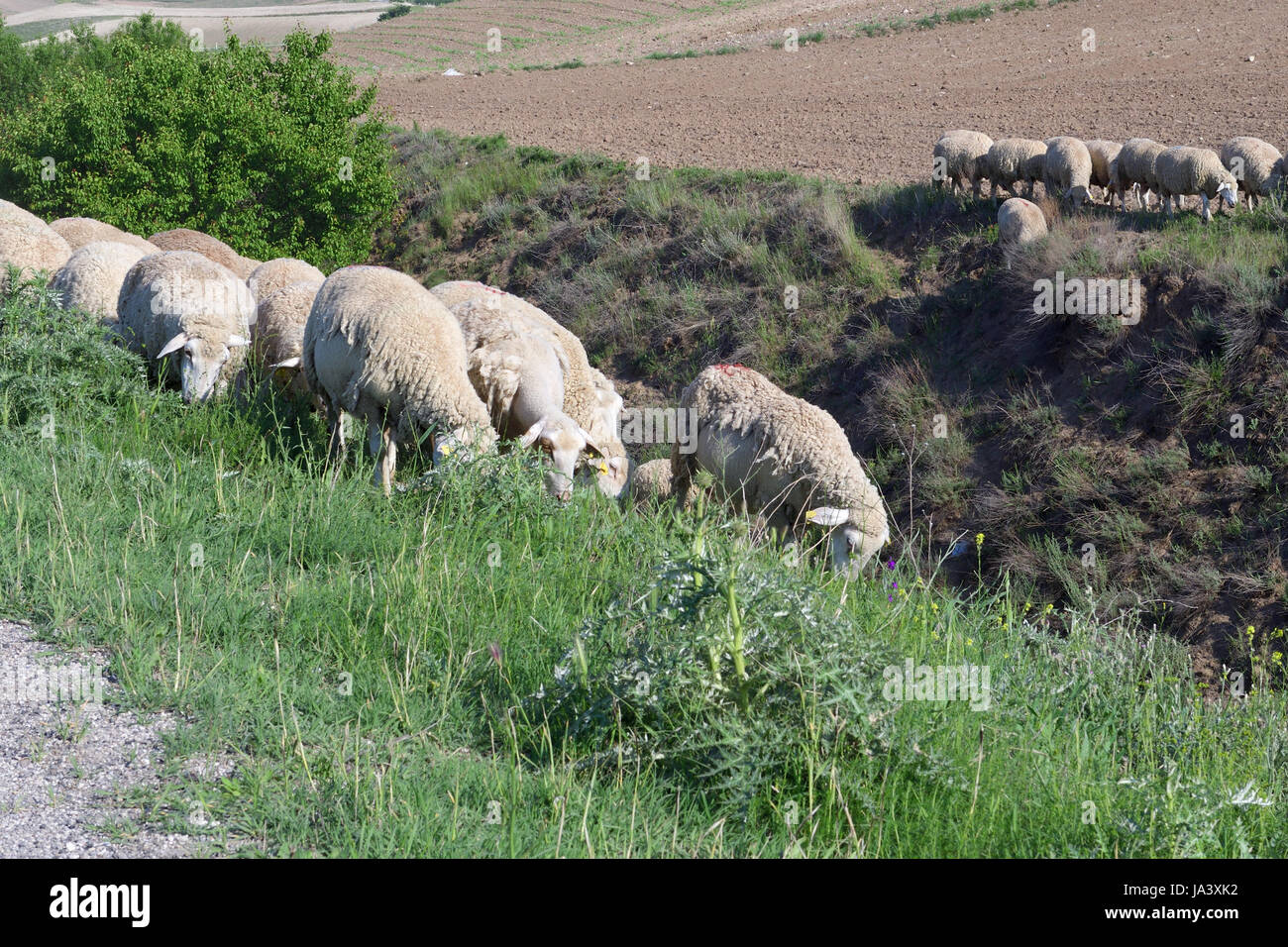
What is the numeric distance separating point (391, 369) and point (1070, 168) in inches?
433

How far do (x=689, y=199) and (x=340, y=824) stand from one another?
55.6 ft

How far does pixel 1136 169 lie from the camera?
15.4 metres

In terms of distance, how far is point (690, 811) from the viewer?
4090mm

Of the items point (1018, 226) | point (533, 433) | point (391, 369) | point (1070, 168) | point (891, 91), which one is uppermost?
point (891, 91)

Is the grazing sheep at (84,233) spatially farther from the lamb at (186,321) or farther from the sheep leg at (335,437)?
the sheep leg at (335,437)

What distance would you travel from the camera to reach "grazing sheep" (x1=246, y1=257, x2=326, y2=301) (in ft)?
37.6

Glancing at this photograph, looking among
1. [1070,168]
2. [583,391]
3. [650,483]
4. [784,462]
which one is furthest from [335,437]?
[1070,168]

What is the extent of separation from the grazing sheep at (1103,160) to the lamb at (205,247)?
11.1 m

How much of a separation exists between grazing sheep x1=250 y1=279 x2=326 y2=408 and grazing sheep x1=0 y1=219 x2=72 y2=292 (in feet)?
7.70

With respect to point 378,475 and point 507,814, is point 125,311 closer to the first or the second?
point 378,475

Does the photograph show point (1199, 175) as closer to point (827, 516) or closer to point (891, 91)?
point (827, 516)

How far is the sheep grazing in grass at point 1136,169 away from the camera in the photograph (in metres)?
15.1

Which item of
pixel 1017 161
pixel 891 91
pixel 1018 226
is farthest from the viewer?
pixel 891 91

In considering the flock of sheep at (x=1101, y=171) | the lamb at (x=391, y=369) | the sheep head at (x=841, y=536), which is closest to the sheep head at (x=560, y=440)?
the lamb at (x=391, y=369)
